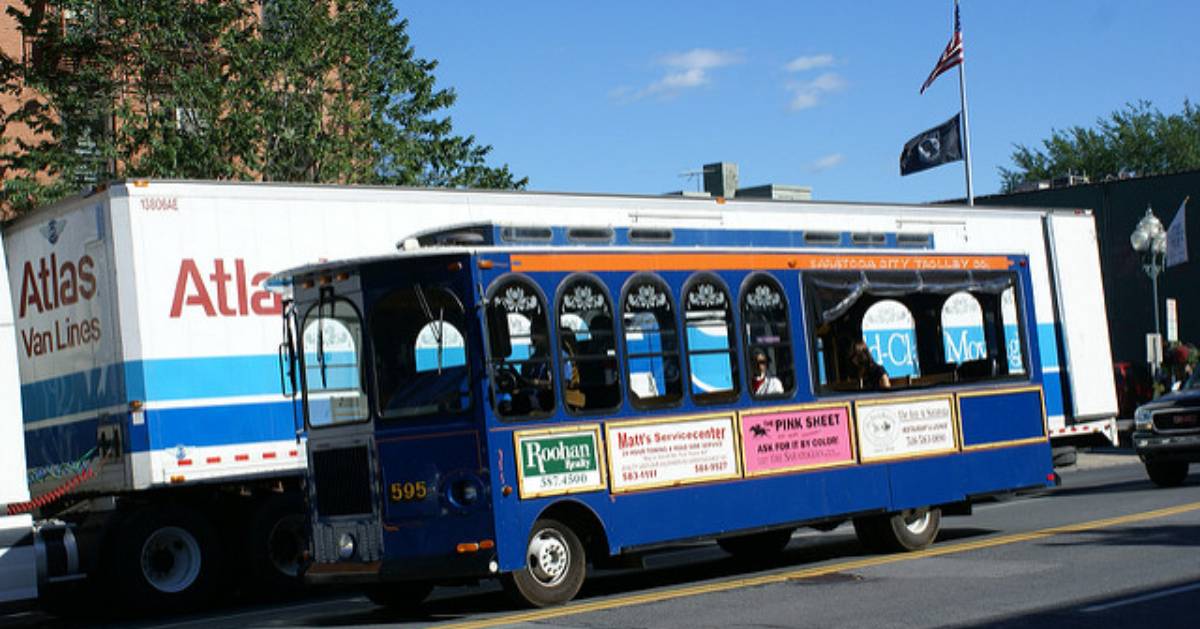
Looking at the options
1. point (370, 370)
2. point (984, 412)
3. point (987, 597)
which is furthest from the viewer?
point (984, 412)

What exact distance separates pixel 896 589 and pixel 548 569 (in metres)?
2.75

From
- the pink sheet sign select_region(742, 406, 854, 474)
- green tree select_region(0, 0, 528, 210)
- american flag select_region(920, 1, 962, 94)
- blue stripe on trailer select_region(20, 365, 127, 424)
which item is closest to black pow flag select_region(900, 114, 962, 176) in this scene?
american flag select_region(920, 1, 962, 94)

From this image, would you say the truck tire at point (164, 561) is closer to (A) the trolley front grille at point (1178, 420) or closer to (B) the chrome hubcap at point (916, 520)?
(B) the chrome hubcap at point (916, 520)

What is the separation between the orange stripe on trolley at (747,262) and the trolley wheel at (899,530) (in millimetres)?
2429

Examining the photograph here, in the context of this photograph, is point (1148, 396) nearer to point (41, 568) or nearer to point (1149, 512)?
point (1149, 512)

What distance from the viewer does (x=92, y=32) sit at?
98.5 ft

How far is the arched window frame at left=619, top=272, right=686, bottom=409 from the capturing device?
13555mm

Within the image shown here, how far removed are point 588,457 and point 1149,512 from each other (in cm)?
785

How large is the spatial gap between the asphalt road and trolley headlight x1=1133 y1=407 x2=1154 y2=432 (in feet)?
10.3

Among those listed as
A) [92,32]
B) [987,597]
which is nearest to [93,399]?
[987,597]

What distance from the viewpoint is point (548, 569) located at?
42.0 ft

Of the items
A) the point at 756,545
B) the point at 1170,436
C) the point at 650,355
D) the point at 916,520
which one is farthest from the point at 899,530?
the point at 1170,436

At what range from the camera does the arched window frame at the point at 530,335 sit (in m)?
12.5

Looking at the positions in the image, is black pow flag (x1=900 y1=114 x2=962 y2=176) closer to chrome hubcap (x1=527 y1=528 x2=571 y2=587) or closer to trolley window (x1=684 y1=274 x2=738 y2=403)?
trolley window (x1=684 y1=274 x2=738 y2=403)
